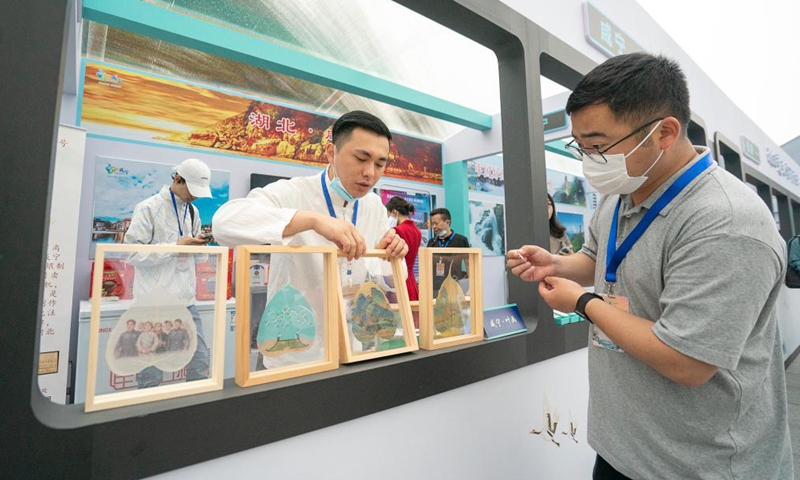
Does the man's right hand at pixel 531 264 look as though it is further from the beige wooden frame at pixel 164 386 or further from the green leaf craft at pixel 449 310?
the beige wooden frame at pixel 164 386

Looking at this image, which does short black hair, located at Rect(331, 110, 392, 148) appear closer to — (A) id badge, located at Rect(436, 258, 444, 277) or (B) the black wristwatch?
(A) id badge, located at Rect(436, 258, 444, 277)

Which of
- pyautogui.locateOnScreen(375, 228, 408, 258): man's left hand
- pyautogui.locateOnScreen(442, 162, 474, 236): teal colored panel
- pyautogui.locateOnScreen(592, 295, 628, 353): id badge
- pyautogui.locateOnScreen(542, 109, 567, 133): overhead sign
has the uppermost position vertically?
pyautogui.locateOnScreen(542, 109, 567, 133): overhead sign

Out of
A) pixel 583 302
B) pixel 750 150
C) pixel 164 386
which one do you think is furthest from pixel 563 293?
pixel 750 150

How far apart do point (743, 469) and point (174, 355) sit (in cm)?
123

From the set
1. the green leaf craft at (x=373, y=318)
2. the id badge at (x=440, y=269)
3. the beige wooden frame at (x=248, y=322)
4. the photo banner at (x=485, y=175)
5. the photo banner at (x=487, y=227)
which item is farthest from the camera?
the photo banner at (x=485, y=175)

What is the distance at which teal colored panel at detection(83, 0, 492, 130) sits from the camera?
256 centimetres

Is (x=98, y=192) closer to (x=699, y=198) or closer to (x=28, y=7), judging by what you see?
(x=28, y=7)

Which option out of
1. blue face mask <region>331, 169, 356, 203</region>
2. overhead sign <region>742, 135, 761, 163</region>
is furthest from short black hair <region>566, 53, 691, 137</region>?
overhead sign <region>742, 135, 761, 163</region>

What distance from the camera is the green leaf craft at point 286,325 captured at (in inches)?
34.8

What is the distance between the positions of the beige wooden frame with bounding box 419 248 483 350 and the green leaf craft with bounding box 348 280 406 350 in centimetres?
9

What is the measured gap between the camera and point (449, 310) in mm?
1269

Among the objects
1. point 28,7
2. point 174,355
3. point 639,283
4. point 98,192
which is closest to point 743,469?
point 639,283

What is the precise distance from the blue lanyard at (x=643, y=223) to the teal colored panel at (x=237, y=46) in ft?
9.92

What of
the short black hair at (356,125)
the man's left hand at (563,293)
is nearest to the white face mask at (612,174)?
the man's left hand at (563,293)
